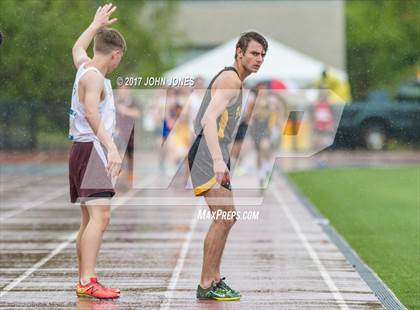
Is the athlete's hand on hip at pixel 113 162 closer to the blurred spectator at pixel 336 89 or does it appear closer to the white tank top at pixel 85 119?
the white tank top at pixel 85 119

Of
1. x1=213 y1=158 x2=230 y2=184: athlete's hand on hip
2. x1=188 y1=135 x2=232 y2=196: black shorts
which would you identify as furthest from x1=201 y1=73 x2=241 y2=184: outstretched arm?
x1=188 y1=135 x2=232 y2=196: black shorts

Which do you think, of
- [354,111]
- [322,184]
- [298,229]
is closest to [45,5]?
[298,229]

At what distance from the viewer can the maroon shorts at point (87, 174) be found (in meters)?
9.15

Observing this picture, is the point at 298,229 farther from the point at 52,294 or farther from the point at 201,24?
the point at 201,24

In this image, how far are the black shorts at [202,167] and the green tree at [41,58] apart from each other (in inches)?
316

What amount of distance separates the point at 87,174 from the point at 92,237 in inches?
19.9

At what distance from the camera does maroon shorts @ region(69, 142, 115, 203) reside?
9.15 m

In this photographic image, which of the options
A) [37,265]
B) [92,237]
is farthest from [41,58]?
[92,237]

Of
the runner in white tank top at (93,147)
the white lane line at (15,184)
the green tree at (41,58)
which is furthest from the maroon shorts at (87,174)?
the white lane line at (15,184)

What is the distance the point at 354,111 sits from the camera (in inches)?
1414

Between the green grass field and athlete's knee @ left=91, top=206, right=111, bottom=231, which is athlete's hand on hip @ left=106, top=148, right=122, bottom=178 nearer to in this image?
athlete's knee @ left=91, top=206, right=111, bottom=231

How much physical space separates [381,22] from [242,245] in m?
26.7

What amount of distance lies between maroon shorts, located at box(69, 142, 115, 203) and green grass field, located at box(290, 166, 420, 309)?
263cm

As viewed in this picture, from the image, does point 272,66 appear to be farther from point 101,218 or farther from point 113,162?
point 113,162
